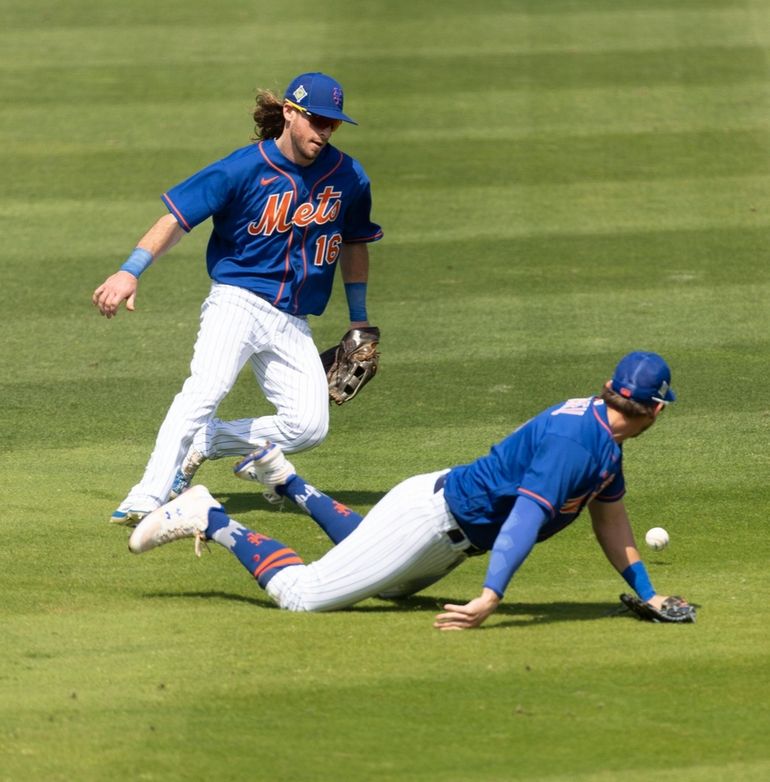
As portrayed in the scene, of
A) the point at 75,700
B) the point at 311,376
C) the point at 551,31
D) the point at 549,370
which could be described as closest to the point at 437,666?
the point at 75,700

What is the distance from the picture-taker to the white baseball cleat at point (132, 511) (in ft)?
23.6

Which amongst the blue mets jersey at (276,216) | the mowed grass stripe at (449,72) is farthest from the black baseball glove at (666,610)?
the mowed grass stripe at (449,72)

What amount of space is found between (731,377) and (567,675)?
5.56 m

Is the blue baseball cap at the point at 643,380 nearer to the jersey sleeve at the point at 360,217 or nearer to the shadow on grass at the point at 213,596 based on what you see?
the shadow on grass at the point at 213,596

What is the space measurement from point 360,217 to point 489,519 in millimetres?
2524

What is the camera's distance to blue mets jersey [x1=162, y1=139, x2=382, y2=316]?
24.5ft

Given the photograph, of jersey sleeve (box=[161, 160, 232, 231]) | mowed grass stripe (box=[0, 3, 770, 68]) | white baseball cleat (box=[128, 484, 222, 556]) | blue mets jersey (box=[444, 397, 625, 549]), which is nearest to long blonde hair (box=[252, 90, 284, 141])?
jersey sleeve (box=[161, 160, 232, 231])

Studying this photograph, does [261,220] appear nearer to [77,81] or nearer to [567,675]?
[567,675]

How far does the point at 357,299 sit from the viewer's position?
8.27 meters

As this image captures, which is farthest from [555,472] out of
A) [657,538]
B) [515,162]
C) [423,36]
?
[423,36]

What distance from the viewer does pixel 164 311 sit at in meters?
12.4

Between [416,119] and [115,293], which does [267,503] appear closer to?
[115,293]

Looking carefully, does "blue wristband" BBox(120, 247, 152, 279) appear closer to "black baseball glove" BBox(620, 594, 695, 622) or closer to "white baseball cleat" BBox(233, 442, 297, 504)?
"white baseball cleat" BBox(233, 442, 297, 504)

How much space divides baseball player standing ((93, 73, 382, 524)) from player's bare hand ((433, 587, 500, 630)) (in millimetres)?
1941
